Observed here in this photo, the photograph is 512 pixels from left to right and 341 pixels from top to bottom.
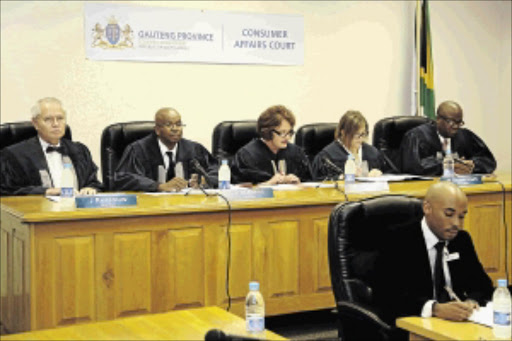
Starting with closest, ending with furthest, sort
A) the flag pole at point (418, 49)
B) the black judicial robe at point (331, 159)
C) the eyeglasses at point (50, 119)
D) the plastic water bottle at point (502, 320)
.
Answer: the plastic water bottle at point (502, 320)
the eyeglasses at point (50, 119)
the black judicial robe at point (331, 159)
the flag pole at point (418, 49)

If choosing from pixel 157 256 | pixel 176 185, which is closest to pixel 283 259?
pixel 157 256

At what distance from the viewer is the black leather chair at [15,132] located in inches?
217

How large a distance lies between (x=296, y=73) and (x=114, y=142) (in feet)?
8.22

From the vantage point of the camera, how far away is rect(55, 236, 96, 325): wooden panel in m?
4.15

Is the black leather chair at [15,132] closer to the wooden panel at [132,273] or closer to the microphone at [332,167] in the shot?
the wooden panel at [132,273]

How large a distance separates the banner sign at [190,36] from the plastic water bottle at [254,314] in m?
4.65

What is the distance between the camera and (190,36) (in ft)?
23.7

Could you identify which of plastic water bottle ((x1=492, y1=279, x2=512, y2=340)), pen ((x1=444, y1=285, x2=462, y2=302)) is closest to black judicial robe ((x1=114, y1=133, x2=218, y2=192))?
pen ((x1=444, y1=285, x2=462, y2=302))

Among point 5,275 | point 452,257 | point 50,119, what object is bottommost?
point 5,275

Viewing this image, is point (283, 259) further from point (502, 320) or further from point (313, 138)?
point (502, 320)

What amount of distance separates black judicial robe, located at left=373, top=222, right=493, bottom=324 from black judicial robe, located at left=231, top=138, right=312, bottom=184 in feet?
8.98

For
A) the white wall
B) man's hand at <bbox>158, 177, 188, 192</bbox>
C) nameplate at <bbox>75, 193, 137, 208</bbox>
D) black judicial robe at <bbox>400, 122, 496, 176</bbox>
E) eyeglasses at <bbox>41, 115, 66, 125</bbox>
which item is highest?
the white wall

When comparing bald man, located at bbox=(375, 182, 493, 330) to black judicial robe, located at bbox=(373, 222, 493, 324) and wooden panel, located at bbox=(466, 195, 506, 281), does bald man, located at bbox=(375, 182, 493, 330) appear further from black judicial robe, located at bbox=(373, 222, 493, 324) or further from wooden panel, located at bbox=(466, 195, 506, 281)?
wooden panel, located at bbox=(466, 195, 506, 281)

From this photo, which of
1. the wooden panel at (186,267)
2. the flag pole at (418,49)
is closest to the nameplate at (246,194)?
the wooden panel at (186,267)
